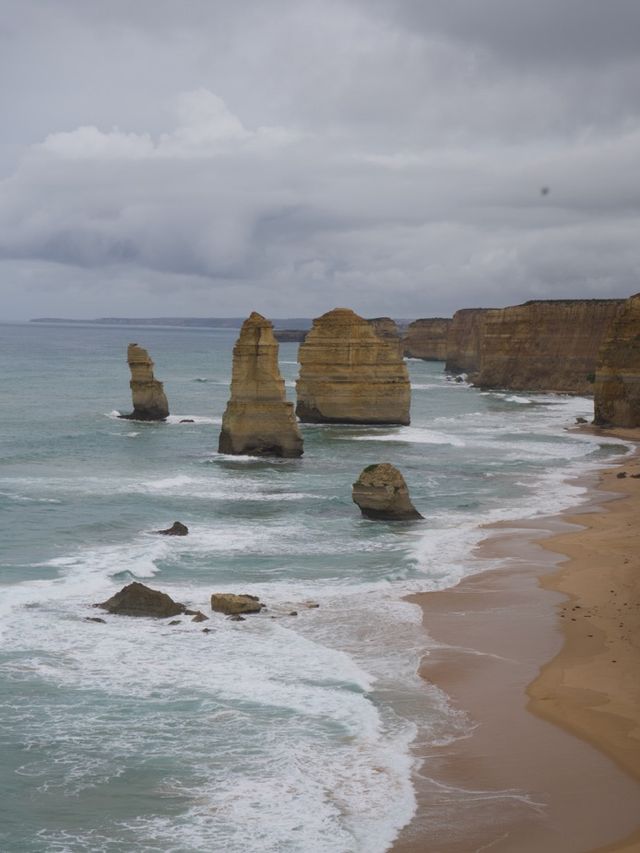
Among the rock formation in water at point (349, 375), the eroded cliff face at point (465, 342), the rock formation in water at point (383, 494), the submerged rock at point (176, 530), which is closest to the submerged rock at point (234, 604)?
the submerged rock at point (176, 530)

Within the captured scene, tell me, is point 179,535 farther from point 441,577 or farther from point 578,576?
point 578,576

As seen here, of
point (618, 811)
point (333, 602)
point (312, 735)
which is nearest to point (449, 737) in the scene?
point (312, 735)

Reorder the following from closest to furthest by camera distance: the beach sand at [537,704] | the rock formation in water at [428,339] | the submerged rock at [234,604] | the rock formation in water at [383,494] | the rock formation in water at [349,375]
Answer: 1. the beach sand at [537,704]
2. the submerged rock at [234,604]
3. the rock formation in water at [383,494]
4. the rock formation in water at [349,375]
5. the rock formation in water at [428,339]

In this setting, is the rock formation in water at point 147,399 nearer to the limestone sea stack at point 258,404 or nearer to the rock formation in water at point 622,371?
the limestone sea stack at point 258,404

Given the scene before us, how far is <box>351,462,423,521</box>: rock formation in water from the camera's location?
32.6m

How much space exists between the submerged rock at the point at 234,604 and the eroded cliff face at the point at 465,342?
113781 mm

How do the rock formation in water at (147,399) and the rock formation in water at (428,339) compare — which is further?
the rock formation in water at (428,339)

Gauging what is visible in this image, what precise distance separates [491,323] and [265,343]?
5931cm

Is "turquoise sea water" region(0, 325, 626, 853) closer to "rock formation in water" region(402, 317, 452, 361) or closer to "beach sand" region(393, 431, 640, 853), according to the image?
"beach sand" region(393, 431, 640, 853)

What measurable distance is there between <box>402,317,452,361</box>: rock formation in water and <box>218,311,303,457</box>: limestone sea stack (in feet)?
410

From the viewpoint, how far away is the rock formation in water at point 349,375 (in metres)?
61.2

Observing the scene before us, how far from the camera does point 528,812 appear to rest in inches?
510

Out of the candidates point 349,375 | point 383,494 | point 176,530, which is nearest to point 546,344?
point 349,375

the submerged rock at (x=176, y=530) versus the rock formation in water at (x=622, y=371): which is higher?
the rock formation in water at (x=622, y=371)
